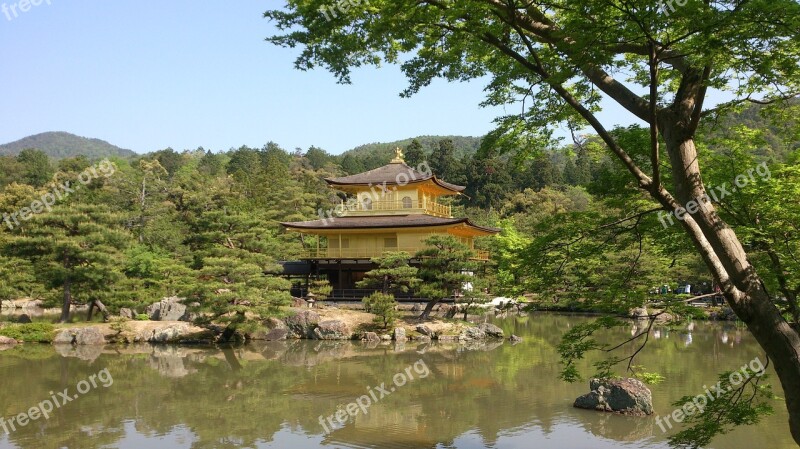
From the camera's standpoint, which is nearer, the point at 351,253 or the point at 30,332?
the point at 30,332

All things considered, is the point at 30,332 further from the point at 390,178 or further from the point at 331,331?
the point at 390,178

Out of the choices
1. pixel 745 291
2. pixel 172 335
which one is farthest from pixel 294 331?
pixel 745 291

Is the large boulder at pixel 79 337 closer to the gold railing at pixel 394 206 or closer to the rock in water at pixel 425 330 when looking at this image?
the rock in water at pixel 425 330

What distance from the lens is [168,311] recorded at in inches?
754

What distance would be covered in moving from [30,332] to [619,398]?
15.8 m

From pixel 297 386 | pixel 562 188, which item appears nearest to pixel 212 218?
pixel 297 386

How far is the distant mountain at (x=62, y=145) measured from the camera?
514 ft

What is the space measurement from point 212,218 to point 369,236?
20.6ft

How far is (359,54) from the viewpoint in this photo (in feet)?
16.2

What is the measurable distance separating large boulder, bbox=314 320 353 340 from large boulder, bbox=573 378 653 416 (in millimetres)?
9625

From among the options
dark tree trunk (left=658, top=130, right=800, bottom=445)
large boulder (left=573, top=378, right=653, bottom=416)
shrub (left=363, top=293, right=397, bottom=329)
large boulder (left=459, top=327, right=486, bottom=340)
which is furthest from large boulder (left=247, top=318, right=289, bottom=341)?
dark tree trunk (left=658, top=130, right=800, bottom=445)

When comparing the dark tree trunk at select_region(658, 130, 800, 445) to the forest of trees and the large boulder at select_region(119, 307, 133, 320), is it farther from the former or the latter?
the large boulder at select_region(119, 307, 133, 320)

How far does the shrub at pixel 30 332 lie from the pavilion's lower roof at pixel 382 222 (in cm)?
956

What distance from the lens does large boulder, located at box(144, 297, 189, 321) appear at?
1902 cm
